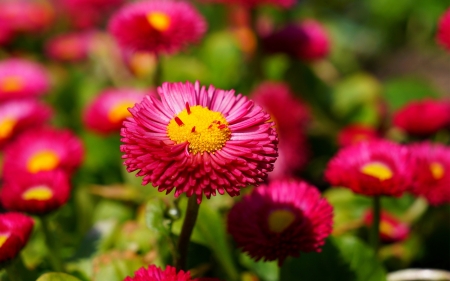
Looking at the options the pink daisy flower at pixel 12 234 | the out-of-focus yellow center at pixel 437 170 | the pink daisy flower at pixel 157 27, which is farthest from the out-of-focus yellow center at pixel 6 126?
the out-of-focus yellow center at pixel 437 170

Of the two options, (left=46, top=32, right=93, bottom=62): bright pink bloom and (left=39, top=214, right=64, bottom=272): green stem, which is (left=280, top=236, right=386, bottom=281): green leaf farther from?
(left=46, top=32, right=93, bottom=62): bright pink bloom

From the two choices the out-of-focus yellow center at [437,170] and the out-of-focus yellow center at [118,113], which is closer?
the out-of-focus yellow center at [437,170]

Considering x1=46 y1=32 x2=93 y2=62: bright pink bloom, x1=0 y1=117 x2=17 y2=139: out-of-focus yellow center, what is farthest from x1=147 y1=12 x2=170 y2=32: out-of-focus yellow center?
x1=46 y1=32 x2=93 y2=62: bright pink bloom

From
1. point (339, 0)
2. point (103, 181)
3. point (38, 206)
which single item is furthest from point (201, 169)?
point (339, 0)

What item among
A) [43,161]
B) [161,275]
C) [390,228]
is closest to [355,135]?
[390,228]

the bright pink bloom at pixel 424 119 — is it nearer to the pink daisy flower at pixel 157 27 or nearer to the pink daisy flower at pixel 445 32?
the pink daisy flower at pixel 445 32
